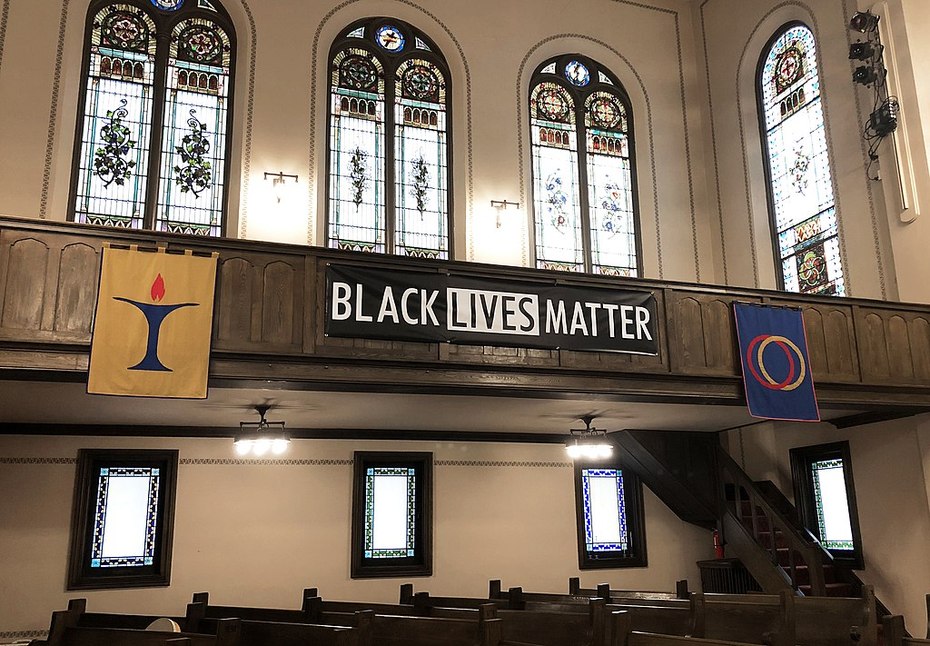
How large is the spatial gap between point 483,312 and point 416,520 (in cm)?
431

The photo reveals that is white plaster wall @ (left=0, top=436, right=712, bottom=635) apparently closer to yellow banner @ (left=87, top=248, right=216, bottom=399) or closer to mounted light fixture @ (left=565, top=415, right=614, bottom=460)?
mounted light fixture @ (left=565, top=415, right=614, bottom=460)

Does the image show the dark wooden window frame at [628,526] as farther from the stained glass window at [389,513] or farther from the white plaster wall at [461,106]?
the white plaster wall at [461,106]

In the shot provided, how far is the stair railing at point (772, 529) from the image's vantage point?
1026 centimetres

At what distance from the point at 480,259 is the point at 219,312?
539 centimetres

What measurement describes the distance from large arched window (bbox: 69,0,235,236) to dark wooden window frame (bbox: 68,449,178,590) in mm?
2856

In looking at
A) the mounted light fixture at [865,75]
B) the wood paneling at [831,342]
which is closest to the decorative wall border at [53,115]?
the wood paneling at [831,342]

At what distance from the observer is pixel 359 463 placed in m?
11.3

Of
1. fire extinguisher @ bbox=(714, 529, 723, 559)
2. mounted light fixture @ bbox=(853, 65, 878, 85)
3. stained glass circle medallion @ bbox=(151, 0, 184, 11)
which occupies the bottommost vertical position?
fire extinguisher @ bbox=(714, 529, 723, 559)

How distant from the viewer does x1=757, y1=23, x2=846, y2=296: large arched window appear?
11.9 m

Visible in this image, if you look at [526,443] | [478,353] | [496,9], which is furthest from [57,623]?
[496,9]

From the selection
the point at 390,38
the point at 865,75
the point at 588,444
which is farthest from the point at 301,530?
the point at 865,75

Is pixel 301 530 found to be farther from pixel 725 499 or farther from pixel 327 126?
pixel 725 499

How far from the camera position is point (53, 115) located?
34.6 ft

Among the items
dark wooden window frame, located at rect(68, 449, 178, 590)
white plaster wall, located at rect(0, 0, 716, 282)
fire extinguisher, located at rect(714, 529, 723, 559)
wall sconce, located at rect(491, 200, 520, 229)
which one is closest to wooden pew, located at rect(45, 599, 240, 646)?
dark wooden window frame, located at rect(68, 449, 178, 590)
